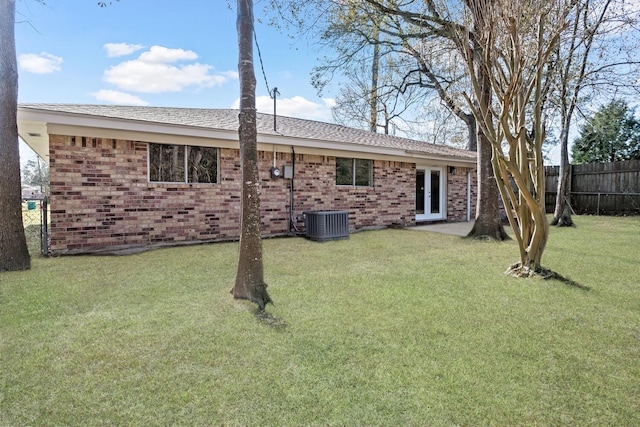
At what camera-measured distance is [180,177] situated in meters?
8.07

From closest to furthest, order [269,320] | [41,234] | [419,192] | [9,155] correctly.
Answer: [269,320]
[9,155]
[41,234]
[419,192]

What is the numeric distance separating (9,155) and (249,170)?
4.56m

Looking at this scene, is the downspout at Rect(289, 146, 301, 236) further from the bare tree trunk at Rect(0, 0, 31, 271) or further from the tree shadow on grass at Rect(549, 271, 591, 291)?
the tree shadow on grass at Rect(549, 271, 591, 291)

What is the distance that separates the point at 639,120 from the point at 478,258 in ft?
66.8

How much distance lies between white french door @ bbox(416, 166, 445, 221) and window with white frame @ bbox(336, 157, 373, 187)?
2.54m

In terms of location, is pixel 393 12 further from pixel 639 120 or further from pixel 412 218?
pixel 639 120

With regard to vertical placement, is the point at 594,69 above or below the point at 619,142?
above

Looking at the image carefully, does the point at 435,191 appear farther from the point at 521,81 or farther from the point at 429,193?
the point at 521,81

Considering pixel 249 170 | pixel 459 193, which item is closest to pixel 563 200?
pixel 459 193

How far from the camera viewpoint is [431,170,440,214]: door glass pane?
43.6 feet

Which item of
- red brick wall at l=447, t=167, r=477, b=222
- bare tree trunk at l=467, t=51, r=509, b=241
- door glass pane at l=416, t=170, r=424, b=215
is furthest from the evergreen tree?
bare tree trunk at l=467, t=51, r=509, b=241

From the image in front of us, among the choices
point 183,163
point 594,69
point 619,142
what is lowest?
point 183,163

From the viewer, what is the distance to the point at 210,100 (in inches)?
502

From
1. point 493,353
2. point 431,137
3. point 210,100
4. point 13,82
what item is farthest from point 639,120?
point 13,82
